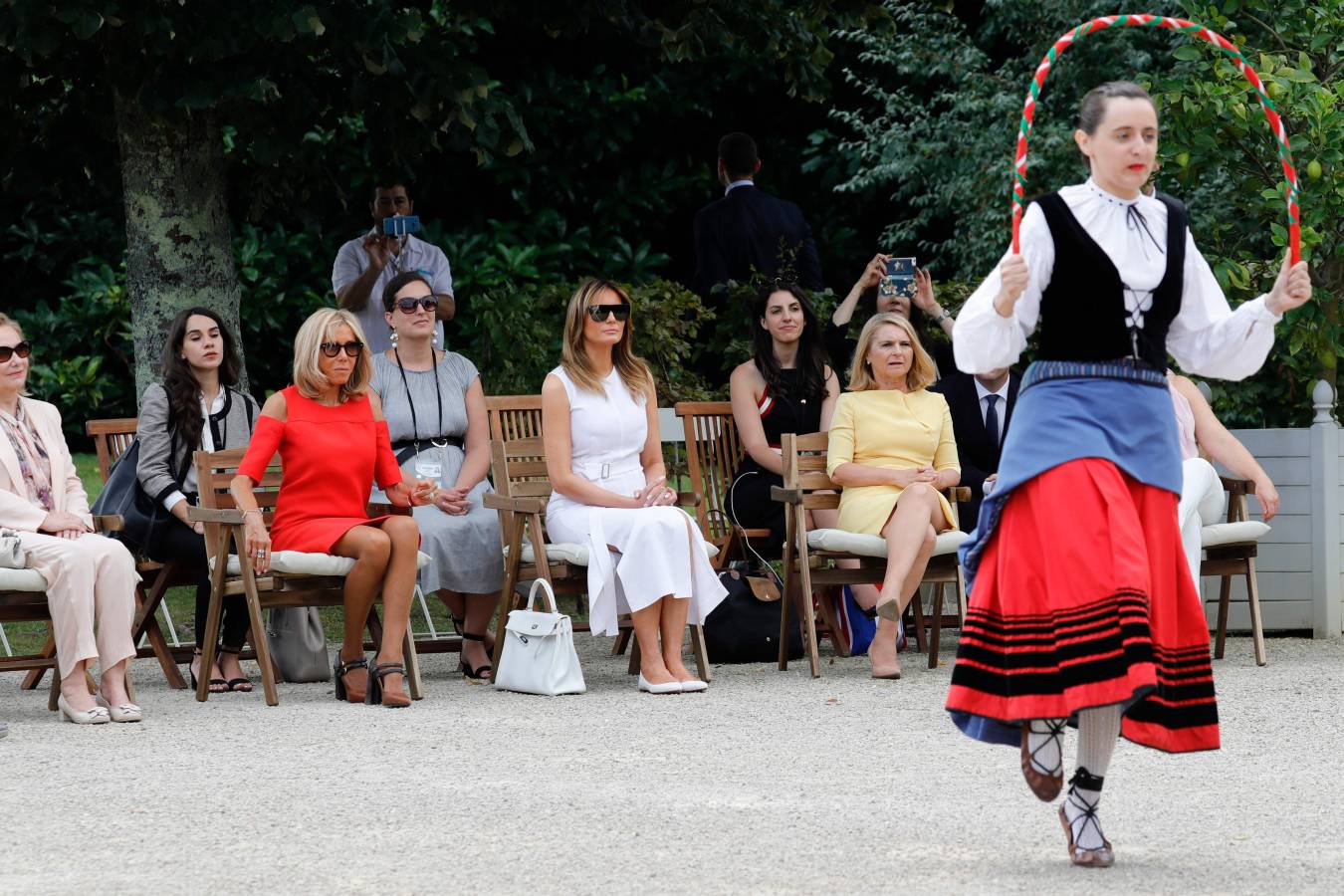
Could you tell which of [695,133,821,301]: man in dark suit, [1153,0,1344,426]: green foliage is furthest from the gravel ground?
[695,133,821,301]: man in dark suit

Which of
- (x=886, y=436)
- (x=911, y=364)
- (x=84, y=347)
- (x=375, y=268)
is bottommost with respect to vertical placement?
(x=886, y=436)

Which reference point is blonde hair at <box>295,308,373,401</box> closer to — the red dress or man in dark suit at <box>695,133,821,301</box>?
the red dress

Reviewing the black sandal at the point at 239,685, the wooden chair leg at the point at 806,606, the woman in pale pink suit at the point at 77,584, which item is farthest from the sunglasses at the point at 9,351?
the wooden chair leg at the point at 806,606

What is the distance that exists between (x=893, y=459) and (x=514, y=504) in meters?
1.58

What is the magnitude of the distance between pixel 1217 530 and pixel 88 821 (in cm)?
475

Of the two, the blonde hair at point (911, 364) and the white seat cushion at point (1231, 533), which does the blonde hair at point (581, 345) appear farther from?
the white seat cushion at point (1231, 533)

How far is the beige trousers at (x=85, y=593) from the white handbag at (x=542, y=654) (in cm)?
134

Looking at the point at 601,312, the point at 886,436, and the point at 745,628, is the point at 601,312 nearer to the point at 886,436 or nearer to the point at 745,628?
the point at 886,436

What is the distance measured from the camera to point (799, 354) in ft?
29.5

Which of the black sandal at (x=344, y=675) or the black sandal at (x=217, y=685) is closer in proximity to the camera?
the black sandal at (x=344, y=675)

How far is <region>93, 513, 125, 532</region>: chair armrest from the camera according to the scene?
7738 millimetres

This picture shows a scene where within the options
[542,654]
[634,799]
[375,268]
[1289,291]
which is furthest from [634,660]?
[1289,291]

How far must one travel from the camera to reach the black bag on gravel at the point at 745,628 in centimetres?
846

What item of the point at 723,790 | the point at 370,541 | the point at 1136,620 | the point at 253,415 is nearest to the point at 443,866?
the point at 723,790
